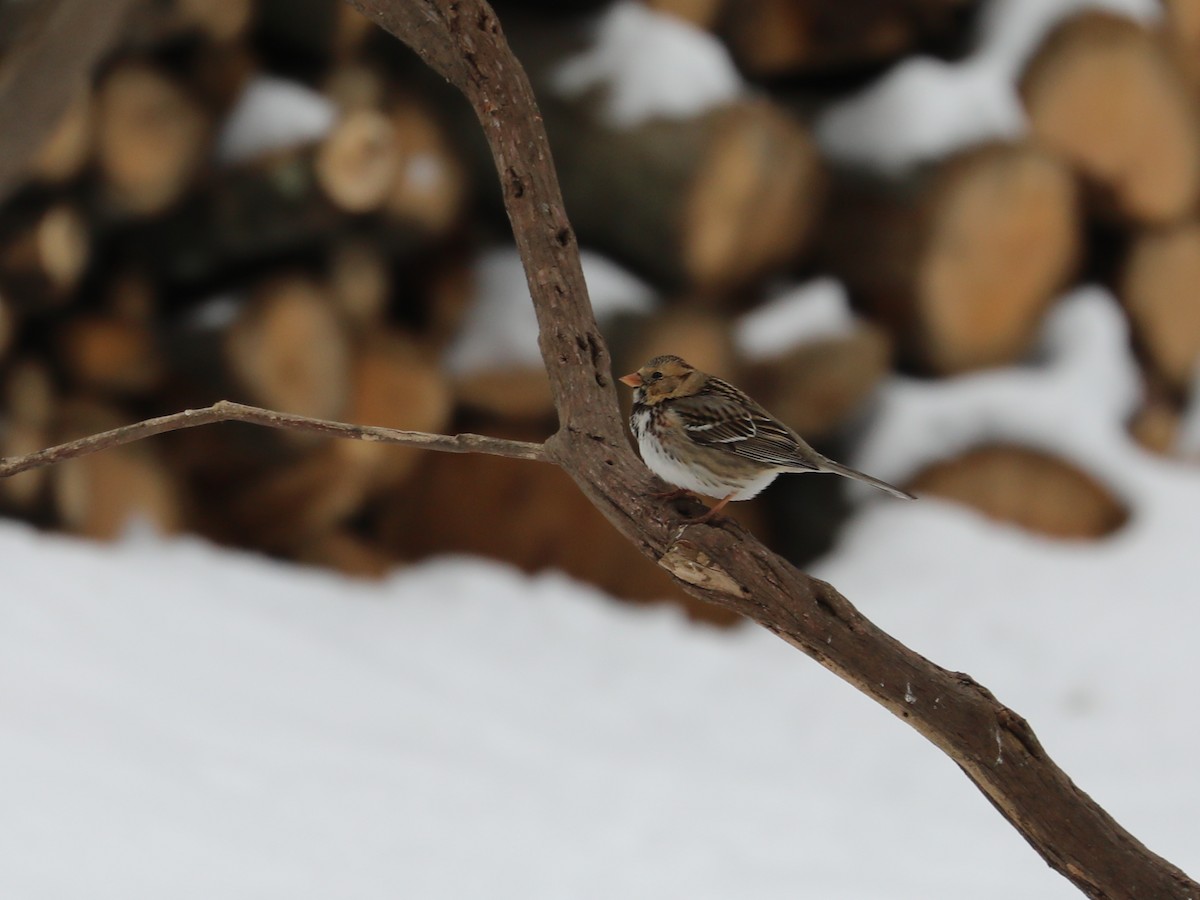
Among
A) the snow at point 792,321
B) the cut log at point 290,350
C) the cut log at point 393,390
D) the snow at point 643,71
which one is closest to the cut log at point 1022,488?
the snow at point 792,321

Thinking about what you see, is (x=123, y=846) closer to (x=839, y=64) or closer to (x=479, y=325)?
(x=479, y=325)

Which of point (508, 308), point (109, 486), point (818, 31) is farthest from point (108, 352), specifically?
point (818, 31)

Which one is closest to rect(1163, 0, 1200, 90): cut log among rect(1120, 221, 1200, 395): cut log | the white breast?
rect(1120, 221, 1200, 395): cut log

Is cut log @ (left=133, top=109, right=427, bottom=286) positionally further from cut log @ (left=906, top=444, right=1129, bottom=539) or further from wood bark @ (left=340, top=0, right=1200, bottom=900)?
cut log @ (left=906, top=444, right=1129, bottom=539)

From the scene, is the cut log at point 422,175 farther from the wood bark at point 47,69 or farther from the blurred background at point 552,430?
the wood bark at point 47,69

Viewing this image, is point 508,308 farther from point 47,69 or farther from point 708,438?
point 708,438

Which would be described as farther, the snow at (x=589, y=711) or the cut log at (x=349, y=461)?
the cut log at (x=349, y=461)

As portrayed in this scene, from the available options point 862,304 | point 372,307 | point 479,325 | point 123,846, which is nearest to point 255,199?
point 372,307
